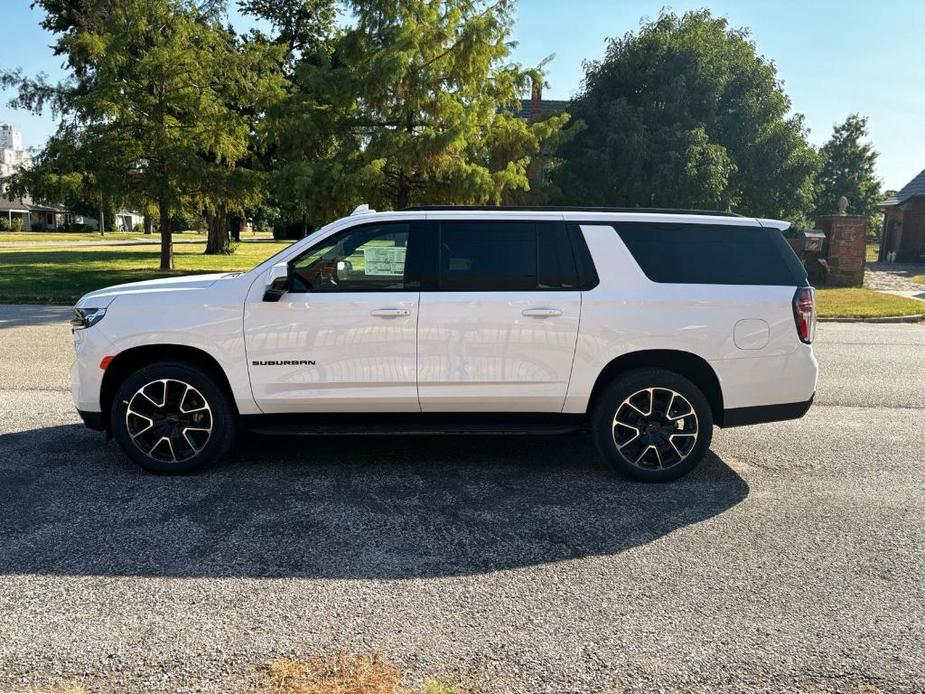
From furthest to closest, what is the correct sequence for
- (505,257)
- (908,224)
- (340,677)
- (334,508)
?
(908,224), (505,257), (334,508), (340,677)

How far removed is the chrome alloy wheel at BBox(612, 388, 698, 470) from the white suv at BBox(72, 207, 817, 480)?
0.05ft

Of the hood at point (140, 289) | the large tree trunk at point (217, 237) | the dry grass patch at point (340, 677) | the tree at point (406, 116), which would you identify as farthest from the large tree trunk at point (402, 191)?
the large tree trunk at point (217, 237)

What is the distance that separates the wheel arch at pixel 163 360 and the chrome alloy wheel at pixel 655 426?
2.71 m

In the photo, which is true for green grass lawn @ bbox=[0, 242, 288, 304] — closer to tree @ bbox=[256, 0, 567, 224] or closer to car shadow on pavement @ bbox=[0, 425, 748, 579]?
tree @ bbox=[256, 0, 567, 224]

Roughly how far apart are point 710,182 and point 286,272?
2266 centimetres

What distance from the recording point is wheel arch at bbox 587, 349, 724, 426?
200 inches

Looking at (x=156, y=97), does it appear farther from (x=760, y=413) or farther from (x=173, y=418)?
(x=760, y=413)

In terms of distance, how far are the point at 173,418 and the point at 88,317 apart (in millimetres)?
903

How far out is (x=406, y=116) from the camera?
17.8 m

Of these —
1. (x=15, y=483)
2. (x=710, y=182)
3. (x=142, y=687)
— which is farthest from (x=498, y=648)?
(x=710, y=182)

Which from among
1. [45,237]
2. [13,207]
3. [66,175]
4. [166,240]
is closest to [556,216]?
[66,175]

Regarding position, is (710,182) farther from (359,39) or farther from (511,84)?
(359,39)

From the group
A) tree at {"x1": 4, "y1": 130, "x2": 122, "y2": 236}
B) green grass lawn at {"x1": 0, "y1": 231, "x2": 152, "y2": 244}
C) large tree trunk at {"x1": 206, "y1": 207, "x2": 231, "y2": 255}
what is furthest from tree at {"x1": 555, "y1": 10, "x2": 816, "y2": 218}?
green grass lawn at {"x1": 0, "y1": 231, "x2": 152, "y2": 244}

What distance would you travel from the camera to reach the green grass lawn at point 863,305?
54.7ft
